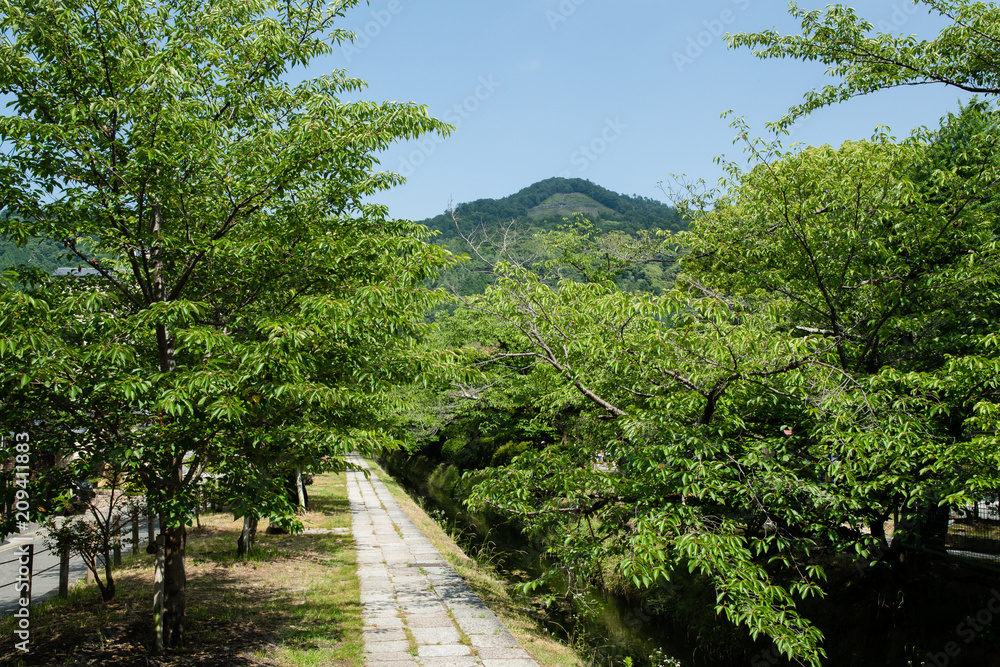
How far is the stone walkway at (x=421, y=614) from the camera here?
720 cm

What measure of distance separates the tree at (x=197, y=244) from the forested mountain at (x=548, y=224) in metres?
1.85

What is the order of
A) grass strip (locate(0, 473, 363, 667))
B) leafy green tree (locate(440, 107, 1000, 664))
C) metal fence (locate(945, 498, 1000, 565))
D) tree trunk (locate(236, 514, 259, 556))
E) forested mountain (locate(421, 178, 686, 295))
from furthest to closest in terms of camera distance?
tree trunk (locate(236, 514, 259, 556)) < forested mountain (locate(421, 178, 686, 295)) < metal fence (locate(945, 498, 1000, 565)) < grass strip (locate(0, 473, 363, 667)) < leafy green tree (locate(440, 107, 1000, 664))

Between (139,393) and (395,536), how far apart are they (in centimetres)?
1131

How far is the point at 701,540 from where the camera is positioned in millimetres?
5727

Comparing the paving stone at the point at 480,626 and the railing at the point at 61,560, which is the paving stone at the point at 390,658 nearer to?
the paving stone at the point at 480,626

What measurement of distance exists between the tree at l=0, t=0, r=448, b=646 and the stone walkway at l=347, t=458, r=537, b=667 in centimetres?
163

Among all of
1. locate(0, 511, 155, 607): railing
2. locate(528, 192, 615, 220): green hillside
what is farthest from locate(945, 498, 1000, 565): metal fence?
locate(528, 192, 615, 220): green hillside

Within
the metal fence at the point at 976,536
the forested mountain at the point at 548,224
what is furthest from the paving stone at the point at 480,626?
the metal fence at the point at 976,536

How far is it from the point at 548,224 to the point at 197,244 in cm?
2453

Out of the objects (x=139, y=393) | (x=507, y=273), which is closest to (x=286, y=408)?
(x=139, y=393)

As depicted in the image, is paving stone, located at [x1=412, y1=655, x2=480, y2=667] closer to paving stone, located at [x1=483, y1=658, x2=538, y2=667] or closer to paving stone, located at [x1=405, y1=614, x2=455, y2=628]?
paving stone, located at [x1=483, y1=658, x2=538, y2=667]

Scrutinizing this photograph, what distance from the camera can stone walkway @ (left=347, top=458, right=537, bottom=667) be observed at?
7.20 m

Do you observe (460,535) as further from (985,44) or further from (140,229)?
(985,44)

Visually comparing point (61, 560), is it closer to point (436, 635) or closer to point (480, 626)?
point (436, 635)
